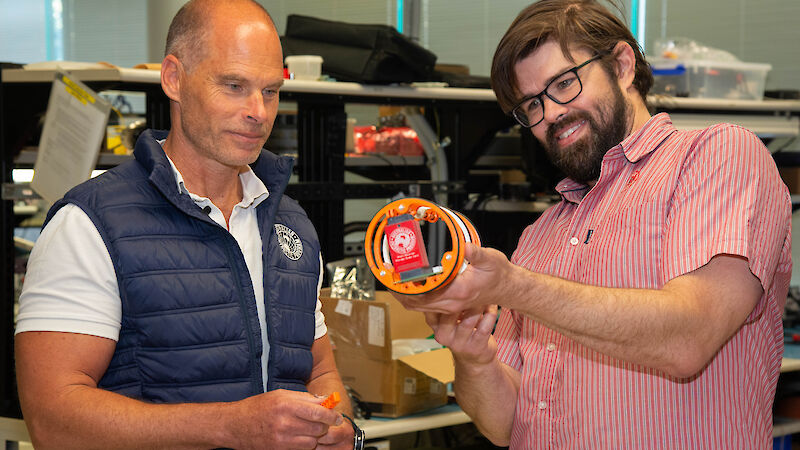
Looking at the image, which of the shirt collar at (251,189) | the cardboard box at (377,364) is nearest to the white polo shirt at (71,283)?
the shirt collar at (251,189)

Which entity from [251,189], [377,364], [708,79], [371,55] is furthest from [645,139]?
[708,79]

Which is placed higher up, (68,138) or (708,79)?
(708,79)

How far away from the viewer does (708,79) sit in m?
3.48

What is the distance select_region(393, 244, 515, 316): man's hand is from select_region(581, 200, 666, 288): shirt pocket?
1.20 feet

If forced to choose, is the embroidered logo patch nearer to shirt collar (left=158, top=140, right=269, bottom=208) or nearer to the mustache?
shirt collar (left=158, top=140, right=269, bottom=208)

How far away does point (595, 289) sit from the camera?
3.78 ft

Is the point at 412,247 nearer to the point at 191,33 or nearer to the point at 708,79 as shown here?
the point at 191,33

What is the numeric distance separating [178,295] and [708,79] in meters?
A: 2.78

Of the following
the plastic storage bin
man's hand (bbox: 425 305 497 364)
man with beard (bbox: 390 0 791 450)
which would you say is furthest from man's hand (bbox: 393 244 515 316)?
the plastic storage bin

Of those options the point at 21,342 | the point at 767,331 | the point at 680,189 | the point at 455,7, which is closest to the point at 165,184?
the point at 21,342

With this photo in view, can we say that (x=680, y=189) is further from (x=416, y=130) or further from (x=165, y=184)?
(x=416, y=130)

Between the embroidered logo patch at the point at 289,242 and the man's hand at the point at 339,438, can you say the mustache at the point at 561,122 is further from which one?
the man's hand at the point at 339,438

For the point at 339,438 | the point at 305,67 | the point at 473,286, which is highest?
the point at 305,67

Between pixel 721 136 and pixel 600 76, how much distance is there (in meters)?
0.31
